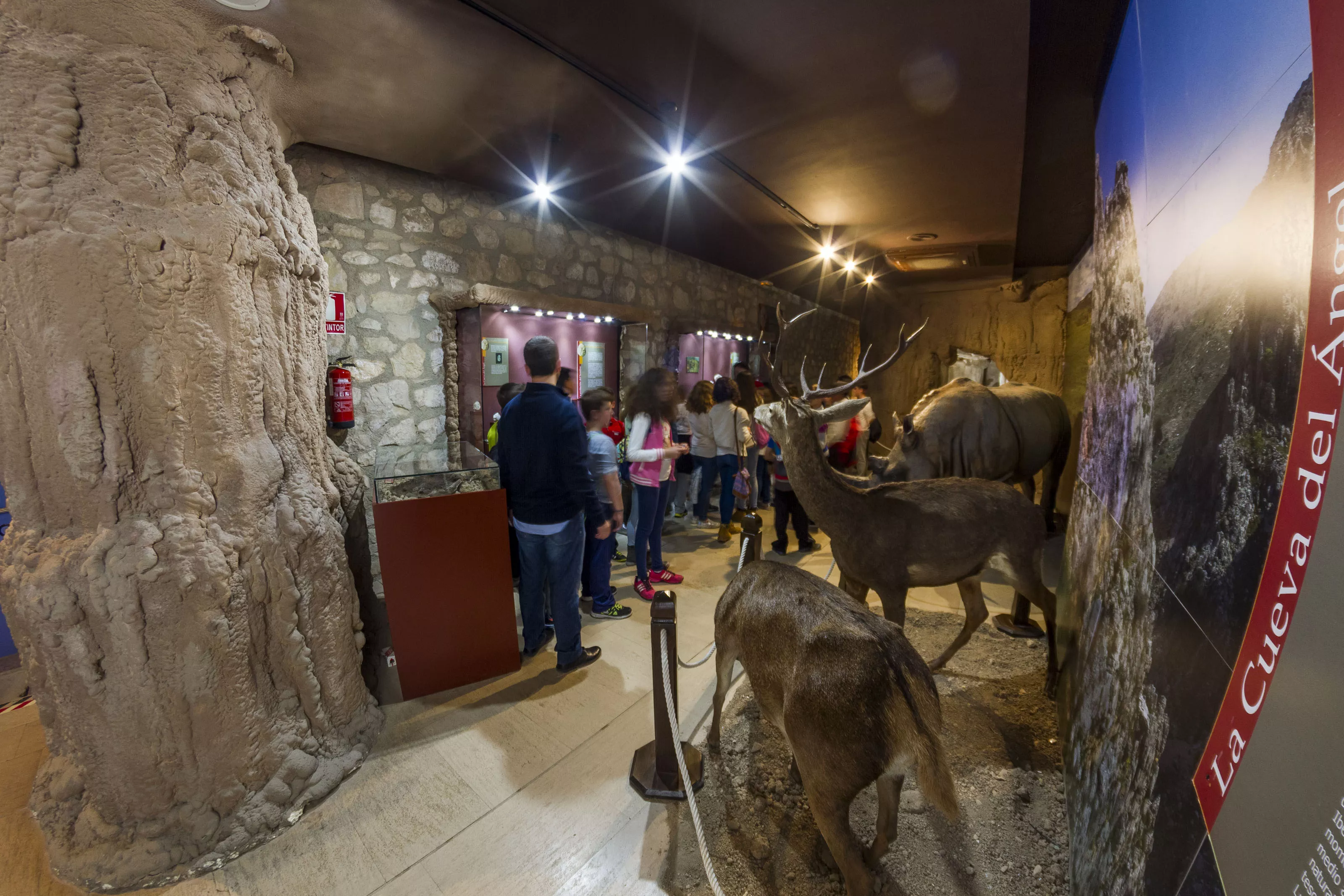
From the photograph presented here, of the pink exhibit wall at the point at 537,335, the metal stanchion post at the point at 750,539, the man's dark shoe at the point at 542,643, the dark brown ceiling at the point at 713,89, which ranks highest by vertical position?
the dark brown ceiling at the point at 713,89

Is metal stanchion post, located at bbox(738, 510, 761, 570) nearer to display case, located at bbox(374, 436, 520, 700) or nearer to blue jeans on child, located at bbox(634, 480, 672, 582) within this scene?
display case, located at bbox(374, 436, 520, 700)

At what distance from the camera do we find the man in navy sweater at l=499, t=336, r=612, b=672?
3072mm

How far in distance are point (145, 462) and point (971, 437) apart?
536cm

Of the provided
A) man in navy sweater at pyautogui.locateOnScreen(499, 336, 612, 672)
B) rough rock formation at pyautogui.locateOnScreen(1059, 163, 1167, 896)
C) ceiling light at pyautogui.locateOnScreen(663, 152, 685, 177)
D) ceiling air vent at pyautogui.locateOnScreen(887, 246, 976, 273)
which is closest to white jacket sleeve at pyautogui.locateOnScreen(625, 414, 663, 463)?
man in navy sweater at pyautogui.locateOnScreen(499, 336, 612, 672)

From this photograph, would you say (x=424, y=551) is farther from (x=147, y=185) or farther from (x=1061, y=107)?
(x=1061, y=107)

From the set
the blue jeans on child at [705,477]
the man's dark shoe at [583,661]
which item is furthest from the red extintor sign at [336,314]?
the blue jeans on child at [705,477]

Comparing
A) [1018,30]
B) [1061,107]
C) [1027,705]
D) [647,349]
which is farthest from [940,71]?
[647,349]

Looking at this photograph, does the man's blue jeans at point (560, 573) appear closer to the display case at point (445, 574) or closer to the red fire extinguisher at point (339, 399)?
the display case at point (445, 574)

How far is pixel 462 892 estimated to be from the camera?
196 centimetres

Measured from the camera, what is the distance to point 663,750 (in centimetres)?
241

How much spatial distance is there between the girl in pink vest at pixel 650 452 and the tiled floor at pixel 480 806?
3.90ft

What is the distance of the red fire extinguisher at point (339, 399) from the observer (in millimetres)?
3330

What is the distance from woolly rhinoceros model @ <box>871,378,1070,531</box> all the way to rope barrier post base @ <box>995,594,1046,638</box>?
1.11 metres

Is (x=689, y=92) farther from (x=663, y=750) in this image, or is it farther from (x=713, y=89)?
(x=663, y=750)
